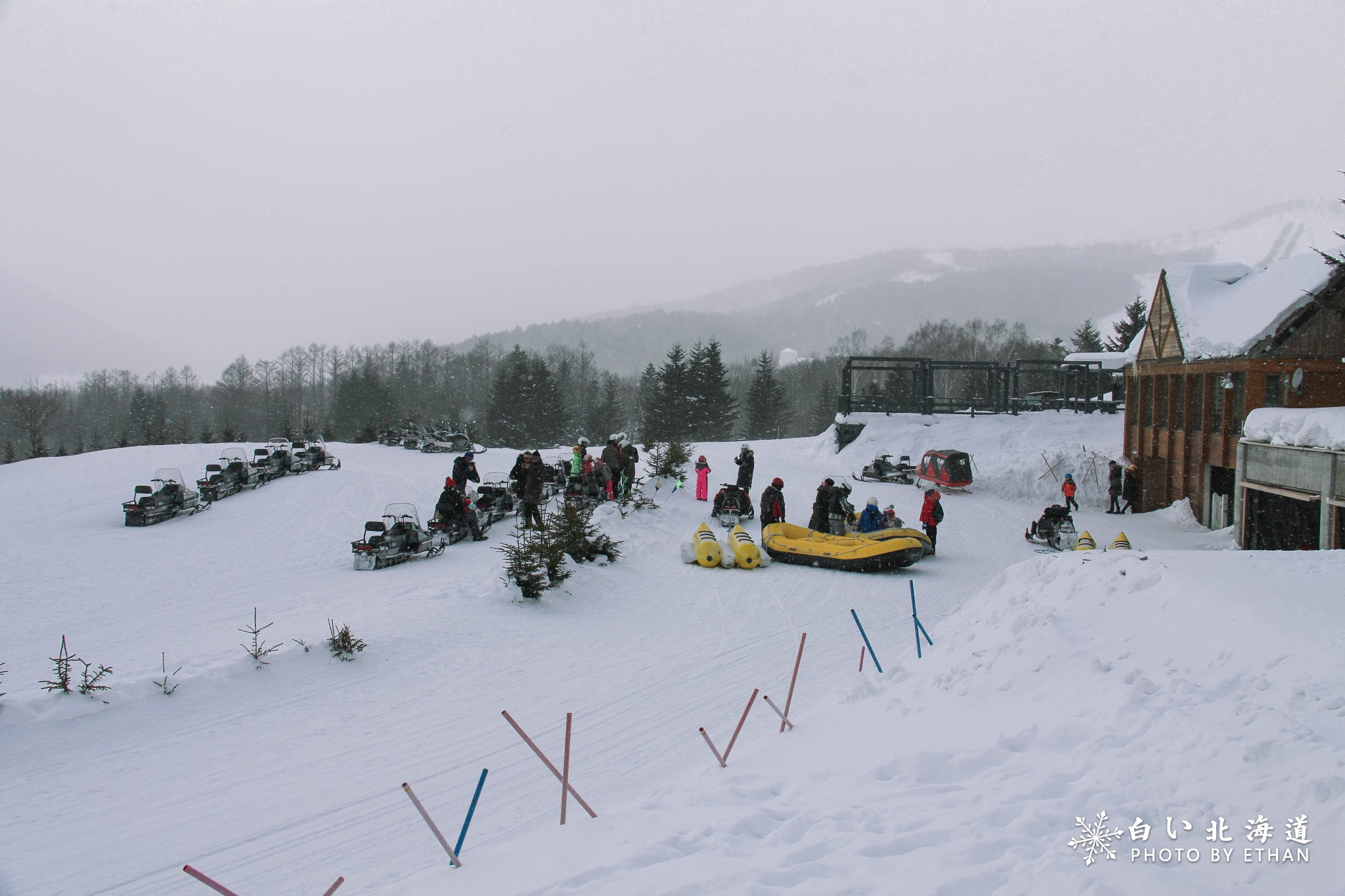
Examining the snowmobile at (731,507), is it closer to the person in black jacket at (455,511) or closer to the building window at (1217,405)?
the person in black jacket at (455,511)

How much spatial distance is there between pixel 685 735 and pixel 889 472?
1966 centimetres

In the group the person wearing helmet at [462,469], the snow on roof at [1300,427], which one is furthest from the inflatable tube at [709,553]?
the snow on roof at [1300,427]

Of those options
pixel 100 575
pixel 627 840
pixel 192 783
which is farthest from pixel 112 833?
pixel 100 575

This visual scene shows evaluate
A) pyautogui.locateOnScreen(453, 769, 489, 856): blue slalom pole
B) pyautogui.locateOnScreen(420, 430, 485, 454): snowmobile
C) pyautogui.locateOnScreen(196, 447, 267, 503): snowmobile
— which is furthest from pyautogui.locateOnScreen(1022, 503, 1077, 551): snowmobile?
pyautogui.locateOnScreen(420, 430, 485, 454): snowmobile

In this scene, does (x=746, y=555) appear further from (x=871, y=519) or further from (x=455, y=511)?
(x=455, y=511)

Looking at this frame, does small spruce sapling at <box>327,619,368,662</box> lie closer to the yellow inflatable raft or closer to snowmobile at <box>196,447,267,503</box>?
the yellow inflatable raft

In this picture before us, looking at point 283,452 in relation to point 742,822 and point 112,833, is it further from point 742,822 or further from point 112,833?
point 742,822

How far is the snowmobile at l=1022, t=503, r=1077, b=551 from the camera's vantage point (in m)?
16.4

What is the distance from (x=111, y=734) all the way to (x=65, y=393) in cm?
14330

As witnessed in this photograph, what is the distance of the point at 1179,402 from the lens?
21797mm

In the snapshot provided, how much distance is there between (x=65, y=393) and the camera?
4574 inches

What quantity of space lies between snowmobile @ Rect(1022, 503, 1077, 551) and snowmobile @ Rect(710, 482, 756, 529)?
676 centimetres

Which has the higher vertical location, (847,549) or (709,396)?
(709,396)

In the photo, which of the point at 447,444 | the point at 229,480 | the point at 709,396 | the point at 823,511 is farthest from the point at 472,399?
the point at 823,511
